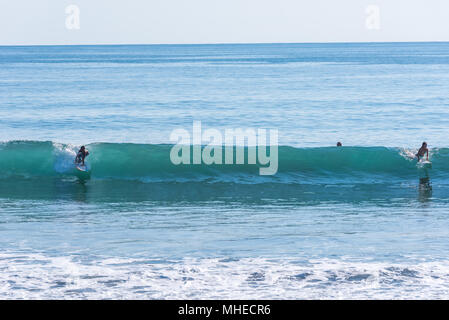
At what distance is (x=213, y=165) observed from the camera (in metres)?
26.4

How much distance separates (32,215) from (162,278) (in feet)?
22.6

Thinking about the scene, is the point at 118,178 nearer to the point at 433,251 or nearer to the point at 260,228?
the point at 260,228

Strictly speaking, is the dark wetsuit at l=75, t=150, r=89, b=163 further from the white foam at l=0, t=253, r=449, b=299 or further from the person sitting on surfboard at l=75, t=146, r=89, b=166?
the white foam at l=0, t=253, r=449, b=299

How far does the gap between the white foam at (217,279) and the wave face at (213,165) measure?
11669 millimetres

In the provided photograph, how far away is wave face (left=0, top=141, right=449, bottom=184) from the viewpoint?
1000 inches

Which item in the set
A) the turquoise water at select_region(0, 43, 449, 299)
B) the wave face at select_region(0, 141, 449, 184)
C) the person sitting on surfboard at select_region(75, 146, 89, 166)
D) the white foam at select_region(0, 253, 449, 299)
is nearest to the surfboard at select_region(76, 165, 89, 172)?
the person sitting on surfboard at select_region(75, 146, 89, 166)

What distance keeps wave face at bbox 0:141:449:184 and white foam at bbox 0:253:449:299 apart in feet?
38.3

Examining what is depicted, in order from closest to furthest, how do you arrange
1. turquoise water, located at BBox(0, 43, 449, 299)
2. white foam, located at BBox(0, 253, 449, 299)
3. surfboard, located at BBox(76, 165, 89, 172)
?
1. white foam, located at BBox(0, 253, 449, 299)
2. turquoise water, located at BBox(0, 43, 449, 299)
3. surfboard, located at BBox(76, 165, 89, 172)

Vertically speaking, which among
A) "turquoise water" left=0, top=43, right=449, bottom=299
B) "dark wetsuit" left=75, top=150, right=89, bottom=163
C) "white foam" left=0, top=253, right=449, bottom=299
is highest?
"dark wetsuit" left=75, top=150, right=89, bottom=163

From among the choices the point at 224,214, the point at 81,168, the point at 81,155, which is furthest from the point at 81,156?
the point at 224,214

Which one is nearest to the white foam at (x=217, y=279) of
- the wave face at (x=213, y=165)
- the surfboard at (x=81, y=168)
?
the wave face at (x=213, y=165)

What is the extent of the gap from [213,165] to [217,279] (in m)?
14.9

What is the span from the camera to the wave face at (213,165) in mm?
25389
